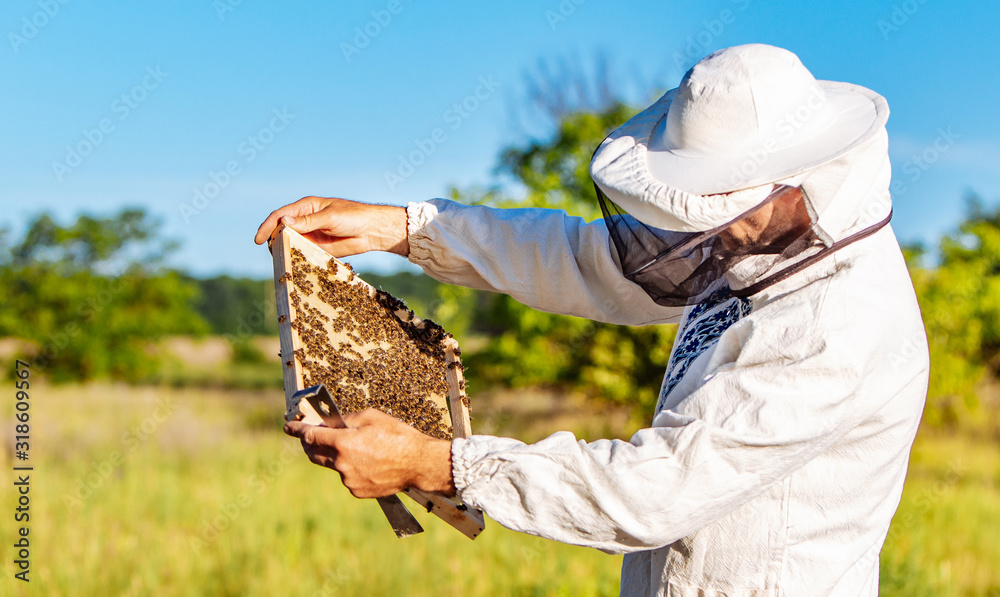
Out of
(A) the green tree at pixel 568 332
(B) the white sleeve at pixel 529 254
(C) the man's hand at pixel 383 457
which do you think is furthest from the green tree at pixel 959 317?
(C) the man's hand at pixel 383 457

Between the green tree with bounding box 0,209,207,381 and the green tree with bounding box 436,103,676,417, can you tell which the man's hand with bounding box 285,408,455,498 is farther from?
the green tree with bounding box 0,209,207,381

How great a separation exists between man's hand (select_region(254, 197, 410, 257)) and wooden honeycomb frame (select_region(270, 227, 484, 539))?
0.16 m

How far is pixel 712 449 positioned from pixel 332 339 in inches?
51.9

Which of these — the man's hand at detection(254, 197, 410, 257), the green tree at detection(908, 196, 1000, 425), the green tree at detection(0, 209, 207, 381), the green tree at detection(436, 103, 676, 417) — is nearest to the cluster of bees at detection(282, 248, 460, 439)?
the man's hand at detection(254, 197, 410, 257)

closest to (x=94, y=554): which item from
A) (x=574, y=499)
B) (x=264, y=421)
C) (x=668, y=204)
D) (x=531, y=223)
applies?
(x=531, y=223)

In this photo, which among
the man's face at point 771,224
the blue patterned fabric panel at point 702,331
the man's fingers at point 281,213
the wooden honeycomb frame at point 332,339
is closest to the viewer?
the man's face at point 771,224

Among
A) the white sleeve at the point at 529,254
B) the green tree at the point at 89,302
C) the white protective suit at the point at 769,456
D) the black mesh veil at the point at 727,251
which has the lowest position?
the white protective suit at the point at 769,456

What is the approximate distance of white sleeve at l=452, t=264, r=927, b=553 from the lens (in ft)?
5.70

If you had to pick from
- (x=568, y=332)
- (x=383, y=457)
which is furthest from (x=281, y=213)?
(x=568, y=332)

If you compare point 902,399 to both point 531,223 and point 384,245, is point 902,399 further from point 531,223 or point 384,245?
point 384,245

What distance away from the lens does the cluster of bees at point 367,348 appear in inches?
93.5

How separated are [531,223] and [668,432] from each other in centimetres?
120

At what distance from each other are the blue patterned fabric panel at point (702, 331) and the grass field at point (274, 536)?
3.44m
